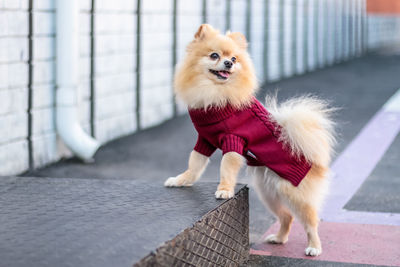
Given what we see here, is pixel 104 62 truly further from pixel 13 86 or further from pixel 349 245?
pixel 349 245

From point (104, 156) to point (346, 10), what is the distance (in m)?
12.9

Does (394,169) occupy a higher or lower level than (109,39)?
lower

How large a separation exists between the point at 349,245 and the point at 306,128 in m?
0.90

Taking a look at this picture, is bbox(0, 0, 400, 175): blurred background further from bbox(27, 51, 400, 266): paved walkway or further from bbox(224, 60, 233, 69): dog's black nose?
bbox(224, 60, 233, 69): dog's black nose

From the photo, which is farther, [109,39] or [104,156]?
[109,39]

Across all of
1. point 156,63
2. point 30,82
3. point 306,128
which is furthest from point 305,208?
point 156,63

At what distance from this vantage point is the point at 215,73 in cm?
381

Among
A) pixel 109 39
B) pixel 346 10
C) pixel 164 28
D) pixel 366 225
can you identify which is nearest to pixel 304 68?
pixel 346 10

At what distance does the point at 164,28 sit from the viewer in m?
8.77

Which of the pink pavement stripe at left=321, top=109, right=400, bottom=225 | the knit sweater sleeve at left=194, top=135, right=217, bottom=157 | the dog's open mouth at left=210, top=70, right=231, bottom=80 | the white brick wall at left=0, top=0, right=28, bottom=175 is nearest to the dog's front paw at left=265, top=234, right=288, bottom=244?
the pink pavement stripe at left=321, top=109, right=400, bottom=225

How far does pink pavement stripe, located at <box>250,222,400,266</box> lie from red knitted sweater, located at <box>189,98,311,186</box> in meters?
0.56

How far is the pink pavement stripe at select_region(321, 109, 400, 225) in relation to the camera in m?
4.99

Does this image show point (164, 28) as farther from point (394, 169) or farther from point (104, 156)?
point (394, 169)

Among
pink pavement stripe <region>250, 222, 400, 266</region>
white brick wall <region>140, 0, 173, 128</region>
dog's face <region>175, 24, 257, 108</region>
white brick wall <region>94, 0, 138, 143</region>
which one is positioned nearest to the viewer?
dog's face <region>175, 24, 257, 108</region>
